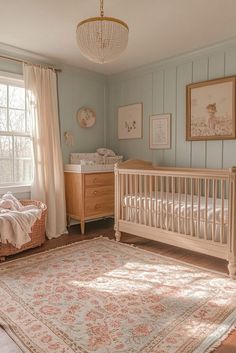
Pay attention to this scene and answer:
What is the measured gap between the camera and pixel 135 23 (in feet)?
8.31

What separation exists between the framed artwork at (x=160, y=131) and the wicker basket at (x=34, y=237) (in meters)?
1.66

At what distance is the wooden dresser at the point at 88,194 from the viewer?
345 centimetres

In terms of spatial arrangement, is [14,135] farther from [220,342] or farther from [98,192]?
[220,342]

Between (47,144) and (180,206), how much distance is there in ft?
5.78

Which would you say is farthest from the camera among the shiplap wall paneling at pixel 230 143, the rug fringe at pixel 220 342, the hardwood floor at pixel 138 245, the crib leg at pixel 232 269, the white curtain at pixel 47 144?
the white curtain at pixel 47 144

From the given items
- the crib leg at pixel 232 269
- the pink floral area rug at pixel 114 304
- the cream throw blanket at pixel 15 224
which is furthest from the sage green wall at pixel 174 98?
the cream throw blanket at pixel 15 224

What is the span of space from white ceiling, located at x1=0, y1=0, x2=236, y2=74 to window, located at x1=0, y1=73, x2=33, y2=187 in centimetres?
50

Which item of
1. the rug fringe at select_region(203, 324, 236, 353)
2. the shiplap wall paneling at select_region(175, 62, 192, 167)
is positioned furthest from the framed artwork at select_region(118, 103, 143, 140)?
the rug fringe at select_region(203, 324, 236, 353)

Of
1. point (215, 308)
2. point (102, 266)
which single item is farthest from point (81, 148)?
point (215, 308)

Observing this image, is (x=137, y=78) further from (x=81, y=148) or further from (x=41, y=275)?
(x=41, y=275)

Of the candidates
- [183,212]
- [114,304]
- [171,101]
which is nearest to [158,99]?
[171,101]

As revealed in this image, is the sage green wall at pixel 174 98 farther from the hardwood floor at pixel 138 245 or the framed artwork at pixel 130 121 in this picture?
the hardwood floor at pixel 138 245

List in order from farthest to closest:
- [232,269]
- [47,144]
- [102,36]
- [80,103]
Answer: [80,103] → [47,144] → [232,269] → [102,36]

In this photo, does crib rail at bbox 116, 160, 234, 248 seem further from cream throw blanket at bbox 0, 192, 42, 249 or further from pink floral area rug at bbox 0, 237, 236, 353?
cream throw blanket at bbox 0, 192, 42, 249
